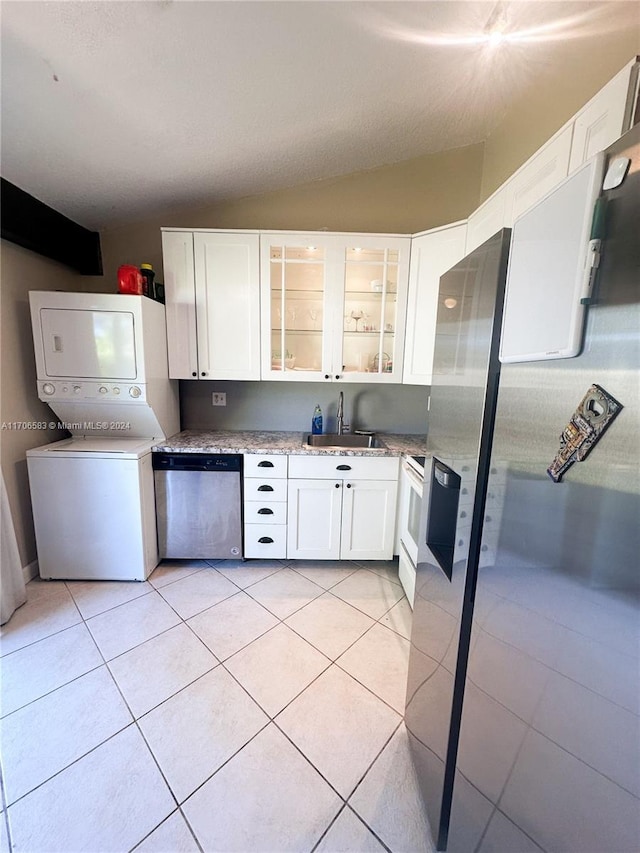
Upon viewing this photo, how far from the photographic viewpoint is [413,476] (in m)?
1.91

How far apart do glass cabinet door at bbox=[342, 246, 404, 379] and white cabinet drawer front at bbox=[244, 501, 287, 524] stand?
1051 millimetres

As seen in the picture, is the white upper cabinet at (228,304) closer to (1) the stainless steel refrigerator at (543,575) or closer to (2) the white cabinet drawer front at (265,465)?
(2) the white cabinet drawer front at (265,465)

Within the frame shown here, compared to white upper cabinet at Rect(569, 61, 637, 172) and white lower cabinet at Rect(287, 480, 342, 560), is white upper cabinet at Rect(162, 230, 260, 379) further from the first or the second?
white upper cabinet at Rect(569, 61, 637, 172)

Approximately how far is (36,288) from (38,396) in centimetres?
72

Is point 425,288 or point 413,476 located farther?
point 425,288

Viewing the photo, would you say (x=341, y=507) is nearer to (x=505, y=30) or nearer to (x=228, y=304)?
(x=228, y=304)

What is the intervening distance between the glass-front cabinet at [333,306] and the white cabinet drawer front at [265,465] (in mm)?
594

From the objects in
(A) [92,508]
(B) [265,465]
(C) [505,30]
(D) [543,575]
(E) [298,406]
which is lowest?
(A) [92,508]

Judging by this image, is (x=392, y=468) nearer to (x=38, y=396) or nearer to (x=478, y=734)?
(x=478, y=734)

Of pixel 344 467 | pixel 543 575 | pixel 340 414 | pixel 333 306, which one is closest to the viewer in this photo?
pixel 543 575

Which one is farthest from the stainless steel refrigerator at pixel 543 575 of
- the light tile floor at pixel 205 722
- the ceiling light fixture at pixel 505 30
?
the ceiling light fixture at pixel 505 30

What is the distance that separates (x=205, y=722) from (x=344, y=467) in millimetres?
1390

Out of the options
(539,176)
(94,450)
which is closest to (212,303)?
(94,450)

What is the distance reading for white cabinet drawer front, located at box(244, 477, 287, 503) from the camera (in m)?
2.16
